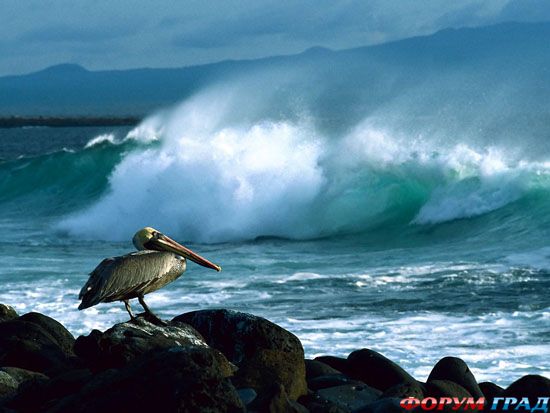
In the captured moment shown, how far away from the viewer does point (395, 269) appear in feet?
52.1

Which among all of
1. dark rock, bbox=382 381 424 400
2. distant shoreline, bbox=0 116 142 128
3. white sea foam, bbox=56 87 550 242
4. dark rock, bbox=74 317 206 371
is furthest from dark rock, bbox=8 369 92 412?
distant shoreline, bbox=0 116 142 128

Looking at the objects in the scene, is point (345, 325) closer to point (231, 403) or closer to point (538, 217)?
point (231, 403)

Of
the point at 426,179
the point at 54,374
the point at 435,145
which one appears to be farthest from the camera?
the point at 435,145

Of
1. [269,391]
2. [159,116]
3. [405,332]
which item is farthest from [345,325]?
[159,116]

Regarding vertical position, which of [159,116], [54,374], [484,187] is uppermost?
[159,116]

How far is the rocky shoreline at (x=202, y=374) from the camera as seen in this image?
615 centimetres

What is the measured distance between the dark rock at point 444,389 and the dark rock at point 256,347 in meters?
0.84

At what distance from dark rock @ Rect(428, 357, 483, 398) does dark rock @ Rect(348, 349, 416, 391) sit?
212 mm

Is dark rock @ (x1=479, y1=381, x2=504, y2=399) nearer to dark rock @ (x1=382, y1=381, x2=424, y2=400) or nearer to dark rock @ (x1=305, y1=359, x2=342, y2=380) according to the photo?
dark rock @ (x1=382, y1=381, x2=424, y2=400)

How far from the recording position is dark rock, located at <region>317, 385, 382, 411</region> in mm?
7464

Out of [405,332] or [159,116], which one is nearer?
[405,332]

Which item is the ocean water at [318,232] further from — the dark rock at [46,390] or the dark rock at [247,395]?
the dark rock at [46,390]

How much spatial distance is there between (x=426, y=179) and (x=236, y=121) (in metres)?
9.58

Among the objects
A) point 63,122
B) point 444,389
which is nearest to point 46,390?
point 444,389
